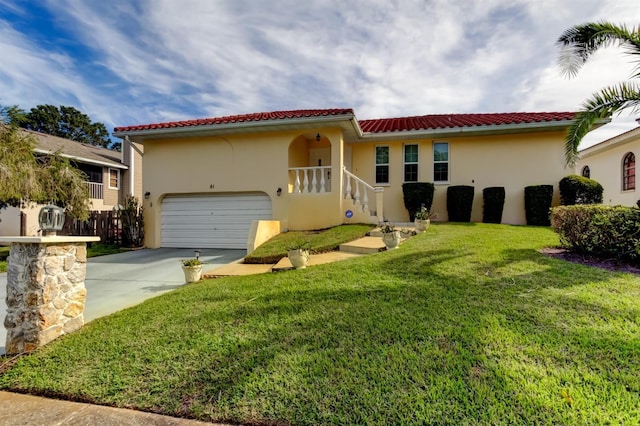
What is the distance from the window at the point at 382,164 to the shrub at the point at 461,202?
8.88ft

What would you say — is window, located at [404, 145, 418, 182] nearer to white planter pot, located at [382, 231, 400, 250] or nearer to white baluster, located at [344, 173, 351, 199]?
white baluster, located at [344, 173, 351, 199]

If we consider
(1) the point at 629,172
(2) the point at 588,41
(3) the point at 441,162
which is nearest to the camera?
(2) the point at 588,41

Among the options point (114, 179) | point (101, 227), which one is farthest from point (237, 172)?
point (114, 179)

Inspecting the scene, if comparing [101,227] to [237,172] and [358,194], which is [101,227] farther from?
[358,194]

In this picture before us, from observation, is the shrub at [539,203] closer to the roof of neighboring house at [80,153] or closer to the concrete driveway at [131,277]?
the concrete driveway at [131,277]

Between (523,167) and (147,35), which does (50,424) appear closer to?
(147,35)

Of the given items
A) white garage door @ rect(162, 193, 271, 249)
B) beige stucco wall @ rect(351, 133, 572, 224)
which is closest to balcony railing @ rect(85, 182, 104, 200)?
white garage door @ rect(162, 193, 271, 249)

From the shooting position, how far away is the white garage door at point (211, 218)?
11641 mm

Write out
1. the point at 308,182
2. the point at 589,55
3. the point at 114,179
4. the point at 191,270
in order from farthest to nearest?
the point at 114,179 < the point at 308,182 < the point at 589,55 < the point at 191,270

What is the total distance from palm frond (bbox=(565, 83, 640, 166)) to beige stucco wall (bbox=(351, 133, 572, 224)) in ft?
17.0

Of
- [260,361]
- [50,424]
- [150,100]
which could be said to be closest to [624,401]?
[260,361]

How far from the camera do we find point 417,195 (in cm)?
1178

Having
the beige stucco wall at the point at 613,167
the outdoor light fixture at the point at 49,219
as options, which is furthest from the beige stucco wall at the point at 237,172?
the beige stucco wall at the point at 613,167

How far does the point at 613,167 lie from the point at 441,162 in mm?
10421
